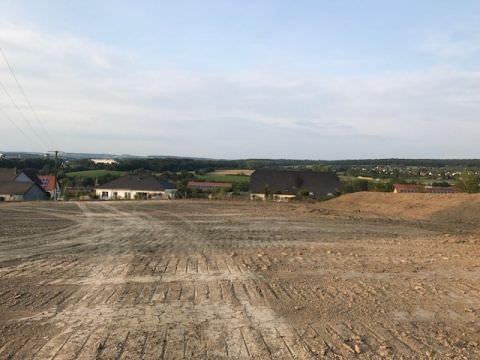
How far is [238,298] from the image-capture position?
Result: 7594mm

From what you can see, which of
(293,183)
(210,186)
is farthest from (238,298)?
(210,186)

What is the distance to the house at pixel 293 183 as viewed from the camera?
60344 mm

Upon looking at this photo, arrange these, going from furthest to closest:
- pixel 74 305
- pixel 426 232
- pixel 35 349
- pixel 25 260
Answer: pixel 426 232
pixel 25 260
pixel 74 305
pixel 35 349

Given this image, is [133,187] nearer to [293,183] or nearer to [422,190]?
[293,183]

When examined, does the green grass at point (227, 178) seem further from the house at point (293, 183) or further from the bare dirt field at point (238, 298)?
the bare dirt field at point (238, 298)

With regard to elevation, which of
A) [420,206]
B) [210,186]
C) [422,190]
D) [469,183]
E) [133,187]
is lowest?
[133,187]

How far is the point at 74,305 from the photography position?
7102mm

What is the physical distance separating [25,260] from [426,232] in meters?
14.4

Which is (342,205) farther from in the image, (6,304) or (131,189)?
(131,189)

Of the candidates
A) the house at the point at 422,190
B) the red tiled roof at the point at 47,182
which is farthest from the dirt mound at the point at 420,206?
the red tiled roof at the point at 47,182

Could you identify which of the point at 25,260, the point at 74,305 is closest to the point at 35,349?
the point at 74,305

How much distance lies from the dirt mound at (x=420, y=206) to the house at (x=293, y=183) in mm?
23789

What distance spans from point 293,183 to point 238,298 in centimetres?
5698

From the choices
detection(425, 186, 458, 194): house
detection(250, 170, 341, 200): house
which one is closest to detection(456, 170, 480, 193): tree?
detection(425, 186, 458, 194): house
